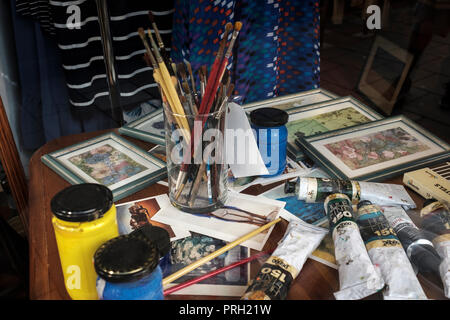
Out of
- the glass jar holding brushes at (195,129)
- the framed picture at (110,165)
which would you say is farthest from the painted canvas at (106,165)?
the glass jar holding brushes at (195,129)

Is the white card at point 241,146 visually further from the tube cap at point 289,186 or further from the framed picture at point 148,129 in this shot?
the framed picture at point 148,129

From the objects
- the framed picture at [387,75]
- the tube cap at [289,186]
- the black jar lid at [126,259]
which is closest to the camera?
the black jar lid at [126,259]

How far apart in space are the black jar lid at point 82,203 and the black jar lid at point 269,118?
1.18ft

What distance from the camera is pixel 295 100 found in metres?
1.17

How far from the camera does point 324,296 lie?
61cm

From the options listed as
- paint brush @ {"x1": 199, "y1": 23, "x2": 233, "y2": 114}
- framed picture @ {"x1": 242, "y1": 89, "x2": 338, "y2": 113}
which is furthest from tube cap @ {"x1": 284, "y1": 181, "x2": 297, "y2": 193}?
framed picture @ {"x1": 242, "y1": 89, "x2": 338, "y2": 113}

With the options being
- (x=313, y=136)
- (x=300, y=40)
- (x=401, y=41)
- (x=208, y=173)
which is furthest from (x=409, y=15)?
(x=208, y=173)

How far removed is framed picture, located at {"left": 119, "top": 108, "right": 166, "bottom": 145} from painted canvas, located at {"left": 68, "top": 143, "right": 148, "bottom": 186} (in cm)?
8

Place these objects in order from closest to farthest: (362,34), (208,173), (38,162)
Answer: (208,173) < (38,162) < (362,34)

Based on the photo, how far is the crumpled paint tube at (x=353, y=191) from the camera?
0.78m

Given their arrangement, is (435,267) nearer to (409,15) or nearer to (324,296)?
(324,296)

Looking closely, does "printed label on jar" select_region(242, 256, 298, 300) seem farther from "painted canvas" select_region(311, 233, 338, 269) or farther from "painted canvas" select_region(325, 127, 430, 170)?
"painted canvas" select_region(325, 127, 430, 170)

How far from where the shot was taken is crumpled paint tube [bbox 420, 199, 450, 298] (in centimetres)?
61

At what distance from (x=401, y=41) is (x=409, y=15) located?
11cm
